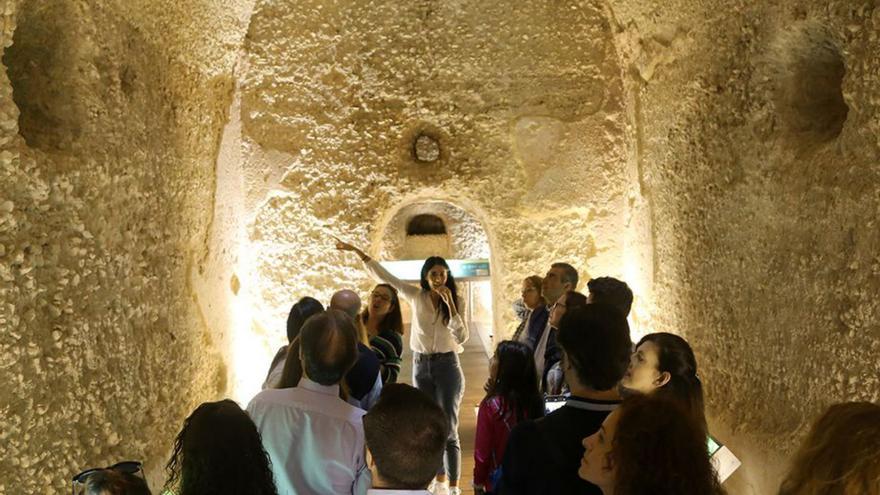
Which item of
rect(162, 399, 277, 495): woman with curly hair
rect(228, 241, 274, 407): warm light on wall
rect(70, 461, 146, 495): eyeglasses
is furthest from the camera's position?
rect(228, 241, 274, 407): warm light on wall

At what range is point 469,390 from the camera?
6.93 metres

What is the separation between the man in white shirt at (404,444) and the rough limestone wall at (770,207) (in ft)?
5.84

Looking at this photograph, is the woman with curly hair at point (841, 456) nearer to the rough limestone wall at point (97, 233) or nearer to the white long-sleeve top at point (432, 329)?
the rough limestone wall at point (97, 233)

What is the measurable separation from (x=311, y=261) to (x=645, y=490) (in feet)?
14.4

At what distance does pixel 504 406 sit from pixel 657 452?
117 cm

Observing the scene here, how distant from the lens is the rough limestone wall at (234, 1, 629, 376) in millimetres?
5629

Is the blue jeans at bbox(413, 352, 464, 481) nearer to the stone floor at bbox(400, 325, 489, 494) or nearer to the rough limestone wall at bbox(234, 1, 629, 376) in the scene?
the stone floor at bbox(400, 325, 489, 494)

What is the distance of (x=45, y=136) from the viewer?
123 inches

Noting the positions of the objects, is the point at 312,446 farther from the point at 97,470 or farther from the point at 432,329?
the point at 432,329

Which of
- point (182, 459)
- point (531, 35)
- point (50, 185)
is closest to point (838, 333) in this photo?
point (182, 459)

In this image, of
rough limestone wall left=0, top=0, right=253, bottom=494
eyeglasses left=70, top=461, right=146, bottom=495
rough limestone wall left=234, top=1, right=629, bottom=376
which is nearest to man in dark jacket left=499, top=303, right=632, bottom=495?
eyeglasses left=70, top=461, right=146, bottom=495

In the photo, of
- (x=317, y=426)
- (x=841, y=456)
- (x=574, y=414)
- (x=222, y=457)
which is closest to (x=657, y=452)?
(x=841, y=456)

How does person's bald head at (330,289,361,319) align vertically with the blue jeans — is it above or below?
above

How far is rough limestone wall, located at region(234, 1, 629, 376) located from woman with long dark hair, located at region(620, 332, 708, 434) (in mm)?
3123
